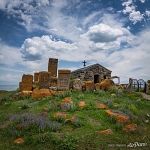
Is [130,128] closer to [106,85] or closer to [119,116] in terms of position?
[119,116]

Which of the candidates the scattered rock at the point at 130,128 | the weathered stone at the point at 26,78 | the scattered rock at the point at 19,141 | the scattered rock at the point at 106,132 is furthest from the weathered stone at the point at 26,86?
the scattered rock at the point at 106,132

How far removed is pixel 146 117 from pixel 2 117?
11255mm

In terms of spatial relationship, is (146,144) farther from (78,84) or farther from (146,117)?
(78,84)

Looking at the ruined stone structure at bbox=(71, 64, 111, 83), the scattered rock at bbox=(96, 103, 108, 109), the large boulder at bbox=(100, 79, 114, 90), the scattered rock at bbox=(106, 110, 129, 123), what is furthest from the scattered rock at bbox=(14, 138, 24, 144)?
the ruined stone structure at bbox=(71, 64, 111, 83)

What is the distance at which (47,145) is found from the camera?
1379 cm

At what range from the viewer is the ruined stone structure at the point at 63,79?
102 feet

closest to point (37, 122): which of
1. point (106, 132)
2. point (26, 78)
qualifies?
point (106, 132)

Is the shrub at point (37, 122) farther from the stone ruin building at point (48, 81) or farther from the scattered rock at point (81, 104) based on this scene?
the stone ruin building at point (48, 81)

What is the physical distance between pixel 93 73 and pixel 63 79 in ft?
45.5

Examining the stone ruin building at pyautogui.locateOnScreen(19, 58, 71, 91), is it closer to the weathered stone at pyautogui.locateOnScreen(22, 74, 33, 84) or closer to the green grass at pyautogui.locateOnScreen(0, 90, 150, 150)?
the weathered stone at pyautogui.locateOnScreen(22, 74, 33, 84)

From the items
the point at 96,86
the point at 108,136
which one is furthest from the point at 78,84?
the point at 108,136

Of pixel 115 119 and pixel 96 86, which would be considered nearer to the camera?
pixel 115 119

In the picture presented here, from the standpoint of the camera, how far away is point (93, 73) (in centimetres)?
4453

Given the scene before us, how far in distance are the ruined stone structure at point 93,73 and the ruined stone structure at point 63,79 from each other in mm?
11934
